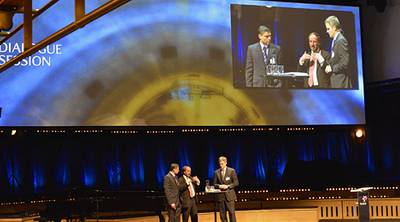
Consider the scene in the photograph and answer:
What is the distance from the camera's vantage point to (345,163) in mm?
15602

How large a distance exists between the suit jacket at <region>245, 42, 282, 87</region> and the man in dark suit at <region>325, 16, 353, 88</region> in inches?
49.9

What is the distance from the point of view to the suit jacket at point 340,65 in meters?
14.5

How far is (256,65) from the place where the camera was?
14047mm

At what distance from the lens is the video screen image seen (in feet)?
41.2

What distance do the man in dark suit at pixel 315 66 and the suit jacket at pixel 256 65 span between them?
2.06ft

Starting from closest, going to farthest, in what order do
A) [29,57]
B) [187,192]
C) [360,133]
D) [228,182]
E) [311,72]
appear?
[187,192] < [228,182] < [29,57] < [311,72] < [360,133]

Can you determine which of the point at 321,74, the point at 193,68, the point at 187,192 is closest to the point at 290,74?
the point at 321,74

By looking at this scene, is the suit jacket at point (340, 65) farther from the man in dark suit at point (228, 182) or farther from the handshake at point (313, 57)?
the man in dark suit at point (228, 182)

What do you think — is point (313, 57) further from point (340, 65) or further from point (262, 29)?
point (262, 29)

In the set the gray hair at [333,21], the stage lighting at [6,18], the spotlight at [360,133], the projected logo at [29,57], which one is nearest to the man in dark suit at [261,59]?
the gray hair at [333,21]

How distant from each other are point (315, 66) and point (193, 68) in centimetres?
281

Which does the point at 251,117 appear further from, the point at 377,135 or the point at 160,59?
the point at 377,135

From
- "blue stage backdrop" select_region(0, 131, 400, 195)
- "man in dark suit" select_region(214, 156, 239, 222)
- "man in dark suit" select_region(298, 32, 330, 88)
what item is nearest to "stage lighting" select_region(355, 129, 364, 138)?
"blue stage backdrop" select_region(0, 131, 400, 195)

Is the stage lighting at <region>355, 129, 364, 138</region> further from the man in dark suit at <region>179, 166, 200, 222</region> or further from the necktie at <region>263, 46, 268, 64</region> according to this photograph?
the man in dark suit at <region>179, 166, 200, 222</region>
